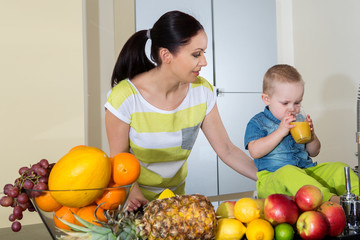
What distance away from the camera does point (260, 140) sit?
163cm

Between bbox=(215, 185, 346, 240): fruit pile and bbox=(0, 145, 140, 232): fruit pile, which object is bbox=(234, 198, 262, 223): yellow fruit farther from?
bbox=(0, 145, 140, 232): fruit pile

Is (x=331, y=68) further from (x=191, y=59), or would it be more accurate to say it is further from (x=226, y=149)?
(x=191, y=59)

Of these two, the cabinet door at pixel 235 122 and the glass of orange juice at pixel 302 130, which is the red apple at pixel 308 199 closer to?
the glass of orange juice at pixel 302 130

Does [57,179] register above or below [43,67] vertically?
below

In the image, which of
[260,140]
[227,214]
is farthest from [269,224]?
[260,140]

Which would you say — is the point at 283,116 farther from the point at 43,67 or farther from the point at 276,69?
the point at 43,67

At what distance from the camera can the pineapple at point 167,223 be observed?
28.7 inches

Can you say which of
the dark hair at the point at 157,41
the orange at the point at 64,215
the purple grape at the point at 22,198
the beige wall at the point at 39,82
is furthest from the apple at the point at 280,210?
the beige wall at the point at 39,82

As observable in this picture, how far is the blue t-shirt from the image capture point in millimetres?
1657

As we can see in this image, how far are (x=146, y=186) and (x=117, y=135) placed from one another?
0.86ft

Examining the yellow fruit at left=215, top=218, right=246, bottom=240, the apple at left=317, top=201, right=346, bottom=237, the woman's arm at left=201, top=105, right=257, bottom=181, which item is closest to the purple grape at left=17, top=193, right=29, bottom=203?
the yellow fruit at left=215, top=218, right=246, bottom=240

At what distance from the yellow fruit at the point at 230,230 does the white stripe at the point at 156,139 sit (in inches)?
31.2

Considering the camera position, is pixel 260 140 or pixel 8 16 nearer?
pixel 260 140

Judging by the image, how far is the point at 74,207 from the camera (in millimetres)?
751
